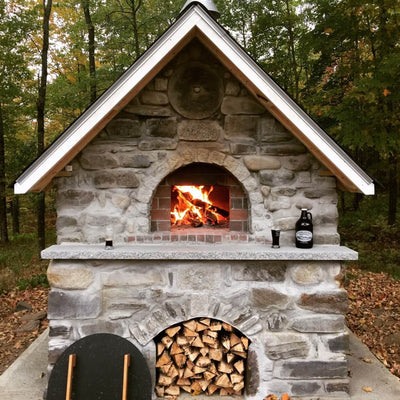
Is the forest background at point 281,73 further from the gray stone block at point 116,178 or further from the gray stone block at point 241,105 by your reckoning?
the gray stone block at point 116,178

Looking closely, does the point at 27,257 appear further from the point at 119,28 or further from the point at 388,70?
the point at 388,70

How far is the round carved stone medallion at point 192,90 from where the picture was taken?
341 cm

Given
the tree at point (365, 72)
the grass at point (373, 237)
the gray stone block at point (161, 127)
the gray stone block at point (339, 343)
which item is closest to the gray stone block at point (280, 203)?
the gray stone block at point (161, 127)

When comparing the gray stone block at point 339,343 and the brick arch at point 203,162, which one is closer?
the gray stone block at point 339,343

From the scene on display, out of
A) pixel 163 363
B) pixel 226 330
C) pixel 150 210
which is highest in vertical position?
pixel 150 210

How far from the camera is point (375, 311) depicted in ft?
18.9

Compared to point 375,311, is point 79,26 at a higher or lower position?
higher

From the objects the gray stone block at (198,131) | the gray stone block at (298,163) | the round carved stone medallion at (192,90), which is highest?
the round carved stone medallion at (192,90)

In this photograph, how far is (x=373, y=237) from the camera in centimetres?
965

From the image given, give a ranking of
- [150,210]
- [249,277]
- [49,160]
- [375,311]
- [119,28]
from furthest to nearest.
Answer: [119,28], [375,311], [150,210], [249,277], [49,160]

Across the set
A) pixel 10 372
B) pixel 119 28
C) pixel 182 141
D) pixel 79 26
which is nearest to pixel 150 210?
pixel 182 141

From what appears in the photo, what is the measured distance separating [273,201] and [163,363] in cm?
187

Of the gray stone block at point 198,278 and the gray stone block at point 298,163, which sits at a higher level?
the gray stone block at point 298,163

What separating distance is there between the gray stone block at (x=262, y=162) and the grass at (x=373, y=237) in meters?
5.36
